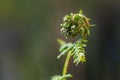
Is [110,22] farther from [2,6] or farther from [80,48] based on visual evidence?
[80,48]

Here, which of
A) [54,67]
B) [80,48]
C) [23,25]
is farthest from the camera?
[23,25]

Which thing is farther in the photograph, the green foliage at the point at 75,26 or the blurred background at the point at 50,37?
the blurred background at the point at 50,37

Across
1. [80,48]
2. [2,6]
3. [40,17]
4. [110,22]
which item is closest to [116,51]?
[110,22]

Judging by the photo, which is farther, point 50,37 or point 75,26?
point 50,37

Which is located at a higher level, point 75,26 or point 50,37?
point 50,37

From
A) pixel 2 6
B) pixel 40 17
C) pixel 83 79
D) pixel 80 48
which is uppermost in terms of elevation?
pixel 2 6

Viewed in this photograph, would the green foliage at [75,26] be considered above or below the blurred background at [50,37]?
below

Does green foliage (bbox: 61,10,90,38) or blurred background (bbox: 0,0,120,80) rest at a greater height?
blurred background (bbox: 0,0,120,80)

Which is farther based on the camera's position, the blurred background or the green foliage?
the blurred background
